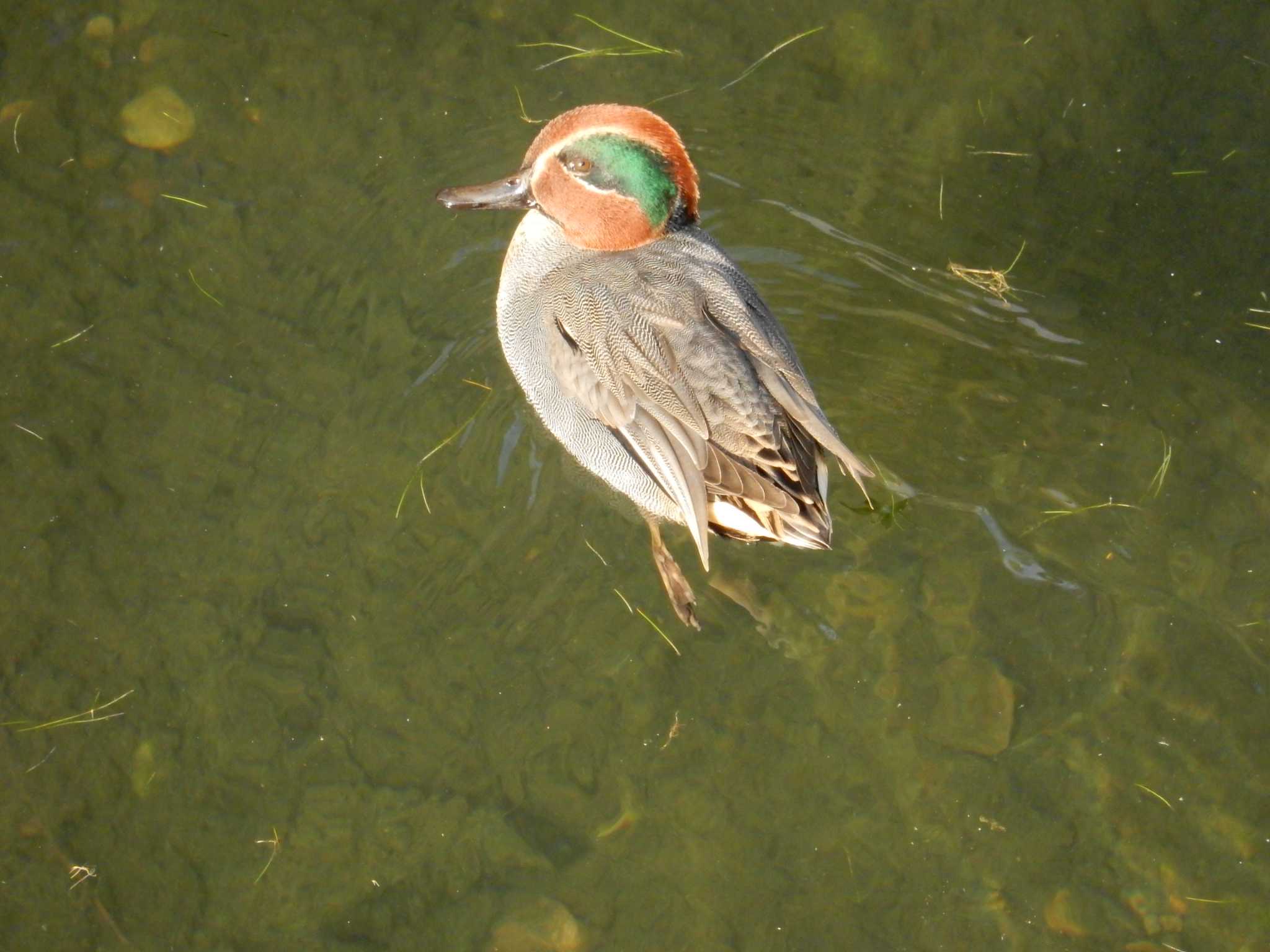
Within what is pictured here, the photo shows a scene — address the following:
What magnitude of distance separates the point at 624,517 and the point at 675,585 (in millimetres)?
305

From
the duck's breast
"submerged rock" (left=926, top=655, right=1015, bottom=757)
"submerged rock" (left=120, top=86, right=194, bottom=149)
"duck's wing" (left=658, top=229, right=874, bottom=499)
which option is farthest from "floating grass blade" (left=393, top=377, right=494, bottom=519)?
"submerged rock" (left=926, top=655, right=1015, bottom=757)

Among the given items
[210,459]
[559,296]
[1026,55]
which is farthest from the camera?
[1026,55]

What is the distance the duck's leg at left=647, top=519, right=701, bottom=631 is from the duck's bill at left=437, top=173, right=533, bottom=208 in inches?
43.0

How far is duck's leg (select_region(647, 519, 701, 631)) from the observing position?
3330mm

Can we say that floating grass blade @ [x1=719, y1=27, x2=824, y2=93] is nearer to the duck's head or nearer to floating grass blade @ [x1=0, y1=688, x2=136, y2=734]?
the duck's head

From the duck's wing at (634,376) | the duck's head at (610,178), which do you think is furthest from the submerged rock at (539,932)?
the duck's head at (610,178)

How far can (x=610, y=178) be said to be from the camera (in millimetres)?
3178

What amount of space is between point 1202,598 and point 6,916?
3.42 meters

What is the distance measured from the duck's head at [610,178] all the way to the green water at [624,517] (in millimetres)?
625

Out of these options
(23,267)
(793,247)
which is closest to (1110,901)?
(793,247)

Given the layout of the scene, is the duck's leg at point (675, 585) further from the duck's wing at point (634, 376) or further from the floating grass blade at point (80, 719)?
the floating grass blade at point (80, 719)

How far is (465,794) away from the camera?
10.4 feet

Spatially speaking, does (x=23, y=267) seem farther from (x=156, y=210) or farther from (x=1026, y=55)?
(x=1026, y=55)

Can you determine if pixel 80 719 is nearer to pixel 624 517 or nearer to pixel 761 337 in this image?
pixel 624 517
